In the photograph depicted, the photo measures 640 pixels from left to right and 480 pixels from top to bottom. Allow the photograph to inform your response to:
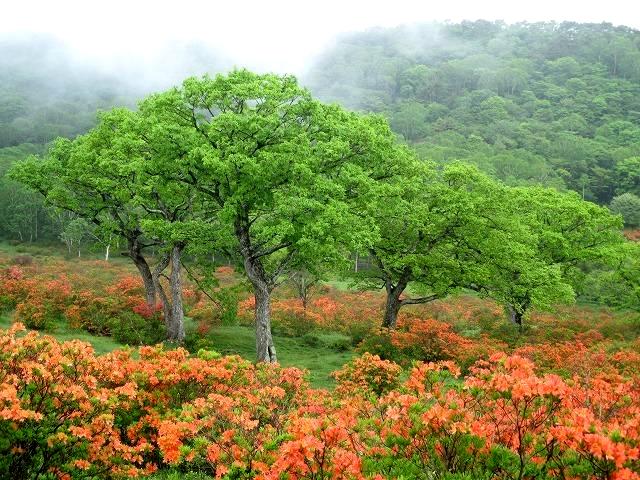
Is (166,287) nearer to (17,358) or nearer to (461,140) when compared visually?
(17,358)

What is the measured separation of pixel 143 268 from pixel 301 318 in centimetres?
961

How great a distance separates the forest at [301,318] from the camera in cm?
577

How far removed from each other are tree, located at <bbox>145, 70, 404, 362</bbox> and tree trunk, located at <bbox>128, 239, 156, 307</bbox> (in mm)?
6293

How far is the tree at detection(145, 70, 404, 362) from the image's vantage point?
17016 millimetres

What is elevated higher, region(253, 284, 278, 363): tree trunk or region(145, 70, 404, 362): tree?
region(145, 70, 404, 362): tree

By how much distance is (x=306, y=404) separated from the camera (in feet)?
33.1

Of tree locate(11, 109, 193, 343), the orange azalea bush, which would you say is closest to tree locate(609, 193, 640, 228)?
tree locate(11, 109, 193, 343)

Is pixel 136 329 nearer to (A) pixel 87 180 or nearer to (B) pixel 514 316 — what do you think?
(A) pixel 87 180

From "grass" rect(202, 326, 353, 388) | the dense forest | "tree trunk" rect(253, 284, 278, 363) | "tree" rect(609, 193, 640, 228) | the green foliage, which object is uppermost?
the dense forest

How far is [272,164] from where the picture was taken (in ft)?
56.1

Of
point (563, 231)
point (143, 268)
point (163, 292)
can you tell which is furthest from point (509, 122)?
point (163, 292)

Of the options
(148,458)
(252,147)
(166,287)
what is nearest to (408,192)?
(252,147)

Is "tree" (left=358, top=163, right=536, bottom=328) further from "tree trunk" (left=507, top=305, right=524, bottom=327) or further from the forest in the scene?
"tree trunk" (left=507, top=305, right=524, bottom=327)

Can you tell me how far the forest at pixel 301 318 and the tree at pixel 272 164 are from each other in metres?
0.10
